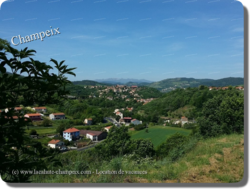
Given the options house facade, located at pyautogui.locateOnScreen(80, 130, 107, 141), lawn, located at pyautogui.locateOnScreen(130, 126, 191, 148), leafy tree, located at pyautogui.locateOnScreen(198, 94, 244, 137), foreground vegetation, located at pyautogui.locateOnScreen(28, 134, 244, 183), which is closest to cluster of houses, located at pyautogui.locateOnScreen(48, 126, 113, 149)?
house facade, located at pyautogui.locateOnScreen(80, 130, 107, 141)

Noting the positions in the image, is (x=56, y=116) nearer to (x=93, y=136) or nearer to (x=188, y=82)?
(x=93, y=136)

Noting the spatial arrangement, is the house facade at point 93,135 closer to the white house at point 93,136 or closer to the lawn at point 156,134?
the white house at point 93,136

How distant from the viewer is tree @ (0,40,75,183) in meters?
1.38

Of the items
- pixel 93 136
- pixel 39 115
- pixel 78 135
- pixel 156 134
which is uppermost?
pixel 39 115

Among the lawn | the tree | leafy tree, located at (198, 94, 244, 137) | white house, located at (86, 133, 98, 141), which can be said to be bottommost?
the lawn

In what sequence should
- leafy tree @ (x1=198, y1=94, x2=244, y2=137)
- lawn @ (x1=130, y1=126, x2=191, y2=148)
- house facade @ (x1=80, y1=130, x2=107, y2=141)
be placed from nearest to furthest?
1. leafy tree @ (x1=198, y1=94, x2=244, y2=137)
2. house facade @ (x1=80, y1=130, x2=107, y2=141)
3. lawn @ (x1=130, y1=126, x2=191, y2=148)

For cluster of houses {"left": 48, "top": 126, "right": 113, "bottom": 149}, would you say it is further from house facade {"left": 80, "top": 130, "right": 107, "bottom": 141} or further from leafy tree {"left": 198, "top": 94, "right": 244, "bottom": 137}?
leafy tree {"left": 198, "top": 94, "right": 244, "bottom": 137}

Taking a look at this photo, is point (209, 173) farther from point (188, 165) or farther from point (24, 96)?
point (24, 96)

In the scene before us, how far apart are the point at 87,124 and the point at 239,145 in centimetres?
1359

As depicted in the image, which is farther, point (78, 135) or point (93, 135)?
point (93, 135)

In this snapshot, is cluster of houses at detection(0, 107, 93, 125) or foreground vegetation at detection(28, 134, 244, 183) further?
foreground vegetation at detection(28, 134, 244, 183)

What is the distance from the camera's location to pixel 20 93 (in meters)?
1.49

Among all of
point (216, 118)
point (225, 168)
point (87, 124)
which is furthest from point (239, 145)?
point (87, 124)

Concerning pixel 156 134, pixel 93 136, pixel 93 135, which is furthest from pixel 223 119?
pixel 156 134
